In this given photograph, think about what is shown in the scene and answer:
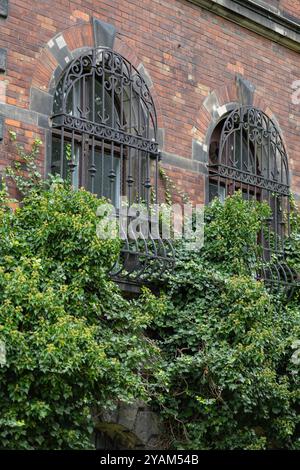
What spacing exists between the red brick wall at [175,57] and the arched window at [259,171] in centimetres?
32

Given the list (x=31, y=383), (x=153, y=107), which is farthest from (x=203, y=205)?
(x=31, y=383)

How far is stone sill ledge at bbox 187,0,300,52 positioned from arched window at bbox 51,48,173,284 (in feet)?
6.07

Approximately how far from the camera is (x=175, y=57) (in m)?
12.6

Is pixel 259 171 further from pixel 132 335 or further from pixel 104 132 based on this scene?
pixel 132 335

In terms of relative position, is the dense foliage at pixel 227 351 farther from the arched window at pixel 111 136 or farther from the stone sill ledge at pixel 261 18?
the stone sill ledge at pixel 261 18

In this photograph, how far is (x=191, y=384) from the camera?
10.7 meters

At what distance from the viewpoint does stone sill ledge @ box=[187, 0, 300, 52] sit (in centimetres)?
1320

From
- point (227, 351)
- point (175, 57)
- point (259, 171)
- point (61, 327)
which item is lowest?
point (227, 351)

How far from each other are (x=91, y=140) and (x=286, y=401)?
134 inches

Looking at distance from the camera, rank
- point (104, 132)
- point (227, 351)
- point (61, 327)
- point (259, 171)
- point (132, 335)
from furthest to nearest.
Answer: point (259, 171) → point (104, 132) → point (227, 351) → point (132, 335) → point (61, 327)

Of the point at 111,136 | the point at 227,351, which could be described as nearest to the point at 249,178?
the point at 111,136

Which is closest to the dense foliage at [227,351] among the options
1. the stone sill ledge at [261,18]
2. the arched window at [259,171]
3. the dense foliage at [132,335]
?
the dense foliage at [132,335]

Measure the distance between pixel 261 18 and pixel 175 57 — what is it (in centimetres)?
184

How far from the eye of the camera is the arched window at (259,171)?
12.9m
